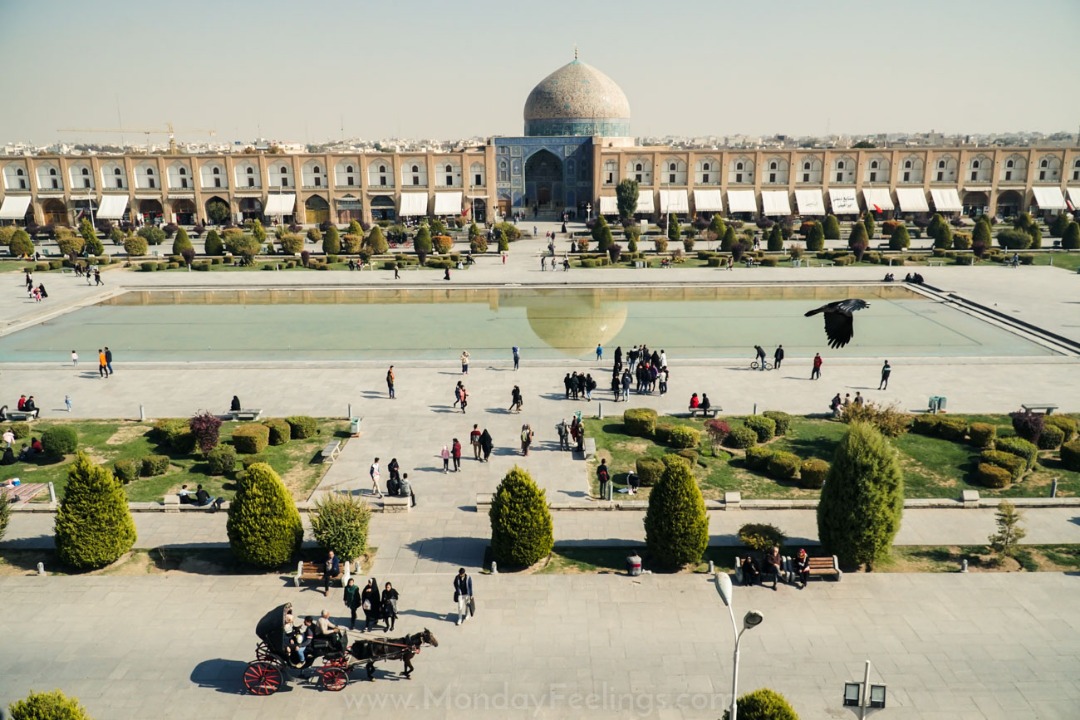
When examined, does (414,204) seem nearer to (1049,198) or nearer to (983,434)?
(1049,198)

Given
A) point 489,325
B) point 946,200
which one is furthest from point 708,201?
point 489,325

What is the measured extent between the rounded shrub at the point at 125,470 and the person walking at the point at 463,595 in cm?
840

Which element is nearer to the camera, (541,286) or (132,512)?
(132,512)

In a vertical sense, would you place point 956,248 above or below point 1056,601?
above

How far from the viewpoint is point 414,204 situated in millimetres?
61875

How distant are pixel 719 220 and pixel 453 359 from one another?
30.0 metres

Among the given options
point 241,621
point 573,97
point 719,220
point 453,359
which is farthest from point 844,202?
point 241,621

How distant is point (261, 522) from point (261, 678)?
3121 mm

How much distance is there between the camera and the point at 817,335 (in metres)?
27.8

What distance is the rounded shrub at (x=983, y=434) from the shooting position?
57.0 feet

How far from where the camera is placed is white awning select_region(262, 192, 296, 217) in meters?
61.0

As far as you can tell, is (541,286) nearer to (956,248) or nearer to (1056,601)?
(956,248)

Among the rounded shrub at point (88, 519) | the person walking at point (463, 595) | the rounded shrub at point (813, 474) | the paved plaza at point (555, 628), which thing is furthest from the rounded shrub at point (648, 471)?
the rounded shrub at point (88, 519)

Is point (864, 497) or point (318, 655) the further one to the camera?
point (864, 497)
